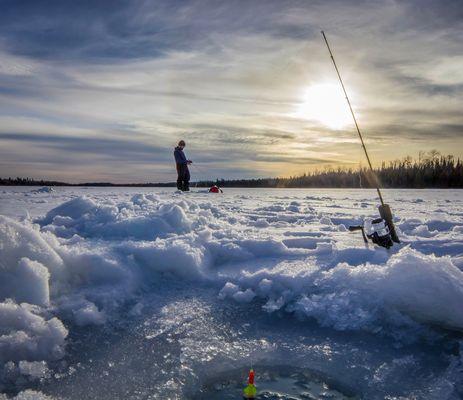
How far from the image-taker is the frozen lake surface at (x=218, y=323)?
2.26 metres

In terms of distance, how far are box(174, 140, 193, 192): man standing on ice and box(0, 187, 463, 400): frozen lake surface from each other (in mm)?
11182

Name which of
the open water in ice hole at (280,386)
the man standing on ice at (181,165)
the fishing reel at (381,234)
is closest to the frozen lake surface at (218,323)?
the open water in ice hole at (280,386)

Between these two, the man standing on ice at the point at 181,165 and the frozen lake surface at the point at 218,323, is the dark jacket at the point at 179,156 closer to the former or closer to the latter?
the man standing on ice at the point at 181,165

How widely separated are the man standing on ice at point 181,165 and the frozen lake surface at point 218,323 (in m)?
11.2

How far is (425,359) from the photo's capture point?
257 cm

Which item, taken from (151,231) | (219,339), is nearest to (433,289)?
(219,339)

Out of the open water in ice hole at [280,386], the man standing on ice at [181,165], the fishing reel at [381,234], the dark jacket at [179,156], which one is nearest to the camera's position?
the open water in ice hole at [280,386]

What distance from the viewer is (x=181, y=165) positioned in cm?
1641

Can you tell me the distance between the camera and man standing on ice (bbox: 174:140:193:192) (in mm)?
15680

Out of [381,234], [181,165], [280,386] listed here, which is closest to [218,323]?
[280,386]

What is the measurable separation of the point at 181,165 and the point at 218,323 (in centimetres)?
1376

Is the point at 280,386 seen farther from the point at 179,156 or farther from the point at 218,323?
the point at 179,156

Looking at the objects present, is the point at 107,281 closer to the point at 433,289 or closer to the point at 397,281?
the point at 397,281

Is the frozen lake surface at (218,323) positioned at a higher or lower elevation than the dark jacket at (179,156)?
lower
